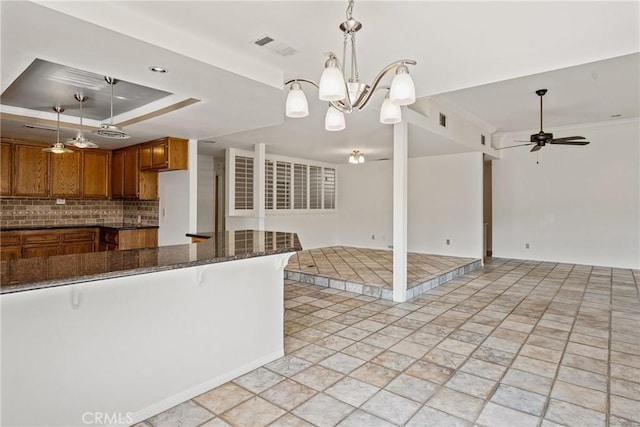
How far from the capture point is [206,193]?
773cm

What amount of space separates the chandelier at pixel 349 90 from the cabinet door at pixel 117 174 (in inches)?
177

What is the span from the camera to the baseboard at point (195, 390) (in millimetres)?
1898

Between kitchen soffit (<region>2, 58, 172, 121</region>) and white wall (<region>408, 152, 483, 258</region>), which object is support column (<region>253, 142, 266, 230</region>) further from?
white wall (<region>408, 152, 483, 258</region>)

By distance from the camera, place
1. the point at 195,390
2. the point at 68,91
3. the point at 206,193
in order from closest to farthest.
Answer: the point at 195,390, the point at 68,91, the point at 206,193

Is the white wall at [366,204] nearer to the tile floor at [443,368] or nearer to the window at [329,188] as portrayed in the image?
the window at [329,188]

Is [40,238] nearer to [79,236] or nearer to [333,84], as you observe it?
[79,236]

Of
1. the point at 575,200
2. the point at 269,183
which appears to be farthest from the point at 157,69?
the point at 575,200

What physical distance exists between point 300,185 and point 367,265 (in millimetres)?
2846

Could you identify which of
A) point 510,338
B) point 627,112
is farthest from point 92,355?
point 627,112

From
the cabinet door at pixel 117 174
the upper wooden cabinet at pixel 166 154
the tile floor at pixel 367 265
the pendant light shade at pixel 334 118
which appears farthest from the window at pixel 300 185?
the pendant light shade at pixel 334 118

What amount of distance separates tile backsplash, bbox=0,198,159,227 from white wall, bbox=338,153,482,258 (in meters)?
4.84

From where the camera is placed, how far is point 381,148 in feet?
21.8

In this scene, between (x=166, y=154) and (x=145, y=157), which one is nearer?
(x=166, y=154)
